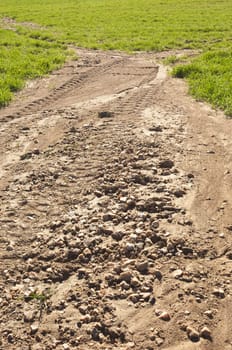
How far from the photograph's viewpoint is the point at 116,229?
20.3 feet

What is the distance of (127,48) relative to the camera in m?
19.6

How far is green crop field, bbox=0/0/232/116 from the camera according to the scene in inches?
542

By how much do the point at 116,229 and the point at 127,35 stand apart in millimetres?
18289

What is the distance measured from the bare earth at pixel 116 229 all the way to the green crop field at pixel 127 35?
2.59m

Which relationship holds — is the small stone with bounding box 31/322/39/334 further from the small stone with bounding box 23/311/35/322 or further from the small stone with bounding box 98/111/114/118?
the small stone with bounding box 98/111/114/118

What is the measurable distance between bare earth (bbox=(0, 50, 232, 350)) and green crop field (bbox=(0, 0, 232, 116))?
2586 mm

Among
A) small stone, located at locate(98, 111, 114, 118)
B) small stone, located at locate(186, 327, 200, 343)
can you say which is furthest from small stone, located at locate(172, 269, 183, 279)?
small stone, located at locate(98, 111, 114, 118)

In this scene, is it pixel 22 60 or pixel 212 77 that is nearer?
pixel 212 77

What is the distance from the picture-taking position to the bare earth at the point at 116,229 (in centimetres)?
471

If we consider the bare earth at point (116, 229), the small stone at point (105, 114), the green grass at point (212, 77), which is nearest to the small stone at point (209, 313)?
the bare earth at point (116, 229)

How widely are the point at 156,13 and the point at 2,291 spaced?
96.2 feet

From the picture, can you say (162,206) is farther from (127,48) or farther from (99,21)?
(99,21)

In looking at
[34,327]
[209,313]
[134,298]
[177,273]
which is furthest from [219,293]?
[34,327]

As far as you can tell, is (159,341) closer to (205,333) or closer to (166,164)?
(205,333)
